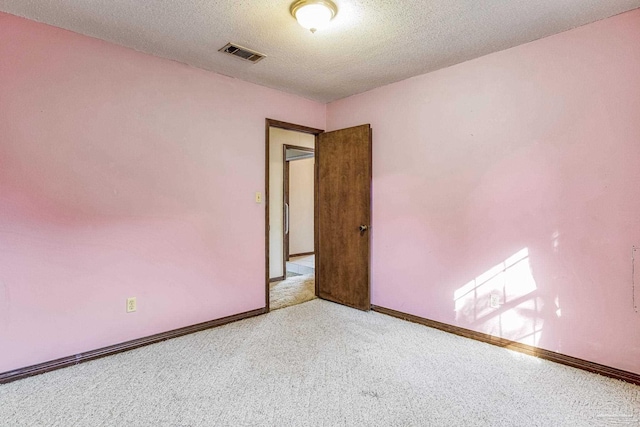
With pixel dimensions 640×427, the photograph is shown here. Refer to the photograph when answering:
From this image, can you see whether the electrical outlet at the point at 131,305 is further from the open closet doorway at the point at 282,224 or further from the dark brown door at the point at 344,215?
the dark brown door at the point at 344,215

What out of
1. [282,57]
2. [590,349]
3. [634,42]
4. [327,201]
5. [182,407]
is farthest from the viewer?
[327,201]

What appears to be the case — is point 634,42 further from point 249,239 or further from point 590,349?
point 249,239

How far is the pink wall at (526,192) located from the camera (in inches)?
90.1

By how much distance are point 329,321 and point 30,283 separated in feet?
8.00

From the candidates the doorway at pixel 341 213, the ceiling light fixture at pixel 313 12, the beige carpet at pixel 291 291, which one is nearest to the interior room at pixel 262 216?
the ceiling light fixture at pixel 313 12

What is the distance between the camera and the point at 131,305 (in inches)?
108

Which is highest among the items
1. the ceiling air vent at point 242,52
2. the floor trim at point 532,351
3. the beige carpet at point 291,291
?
the ceiling air vent at point 242,52

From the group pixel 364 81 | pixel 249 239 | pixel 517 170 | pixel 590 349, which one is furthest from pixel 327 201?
pixel 590 349

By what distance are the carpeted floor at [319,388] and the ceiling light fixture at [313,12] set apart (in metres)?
2.34

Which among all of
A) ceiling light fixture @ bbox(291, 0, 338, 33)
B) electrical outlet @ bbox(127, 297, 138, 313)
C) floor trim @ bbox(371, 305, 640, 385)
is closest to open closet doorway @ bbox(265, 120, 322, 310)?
electrical outlet @ bbox(127, 297, 138, 313)

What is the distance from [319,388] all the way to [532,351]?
1733 millimetres

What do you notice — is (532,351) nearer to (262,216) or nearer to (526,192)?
(526,192)

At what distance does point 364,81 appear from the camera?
3.50 meters

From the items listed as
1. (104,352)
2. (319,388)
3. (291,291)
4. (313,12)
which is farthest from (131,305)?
(313,12)
